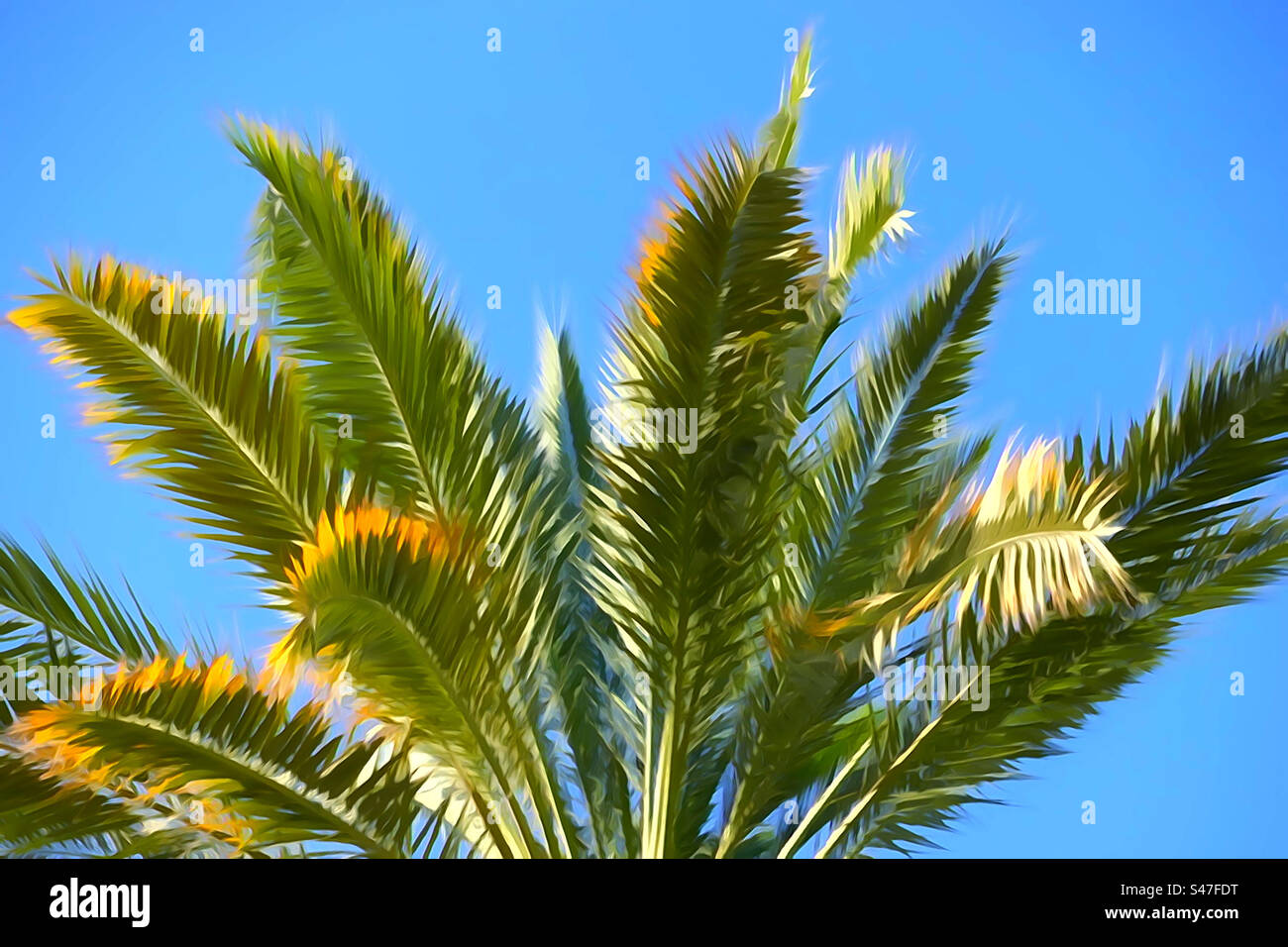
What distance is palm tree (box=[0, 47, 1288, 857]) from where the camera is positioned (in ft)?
18.5

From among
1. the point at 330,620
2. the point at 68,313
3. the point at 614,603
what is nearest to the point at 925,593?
the point at 614,603

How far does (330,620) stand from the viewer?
5.20 meters

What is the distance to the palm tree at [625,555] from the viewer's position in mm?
5629

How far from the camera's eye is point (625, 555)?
6625 mm
